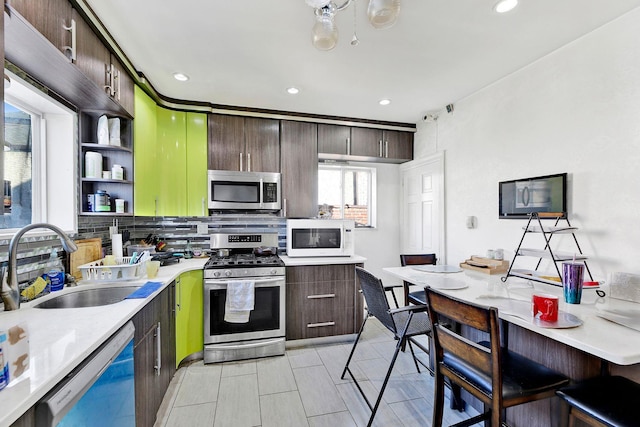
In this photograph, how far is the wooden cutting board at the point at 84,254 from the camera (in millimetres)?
1922

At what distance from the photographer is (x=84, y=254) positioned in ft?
6.67

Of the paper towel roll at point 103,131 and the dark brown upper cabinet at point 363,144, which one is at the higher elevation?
the dark brown upper cabinet at point 363,144

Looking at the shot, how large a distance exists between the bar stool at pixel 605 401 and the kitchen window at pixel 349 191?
2855 mm

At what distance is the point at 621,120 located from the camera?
171cm

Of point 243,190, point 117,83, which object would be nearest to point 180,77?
point 117,83

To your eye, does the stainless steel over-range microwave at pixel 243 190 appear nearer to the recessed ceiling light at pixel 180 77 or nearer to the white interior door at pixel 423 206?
the recessed ceiling light at pixel 180 77

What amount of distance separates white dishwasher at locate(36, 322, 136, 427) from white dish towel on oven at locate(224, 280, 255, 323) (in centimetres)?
115

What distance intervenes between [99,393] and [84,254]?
50.7 inches

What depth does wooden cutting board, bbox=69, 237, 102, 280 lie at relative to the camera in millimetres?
1922

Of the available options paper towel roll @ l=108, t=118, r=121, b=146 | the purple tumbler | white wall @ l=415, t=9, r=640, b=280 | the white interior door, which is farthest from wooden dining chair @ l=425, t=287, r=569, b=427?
paper towel roll @ l=108, t=118, r=121, b=146

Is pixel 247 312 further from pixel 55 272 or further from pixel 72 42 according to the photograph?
pixel 72 42

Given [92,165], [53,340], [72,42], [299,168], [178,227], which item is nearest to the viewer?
[53,340]

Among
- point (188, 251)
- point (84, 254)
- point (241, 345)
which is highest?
point (84, 254)

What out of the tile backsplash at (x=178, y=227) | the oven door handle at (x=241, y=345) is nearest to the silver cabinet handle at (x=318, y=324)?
the oven door handle at (x=241, y=345)
